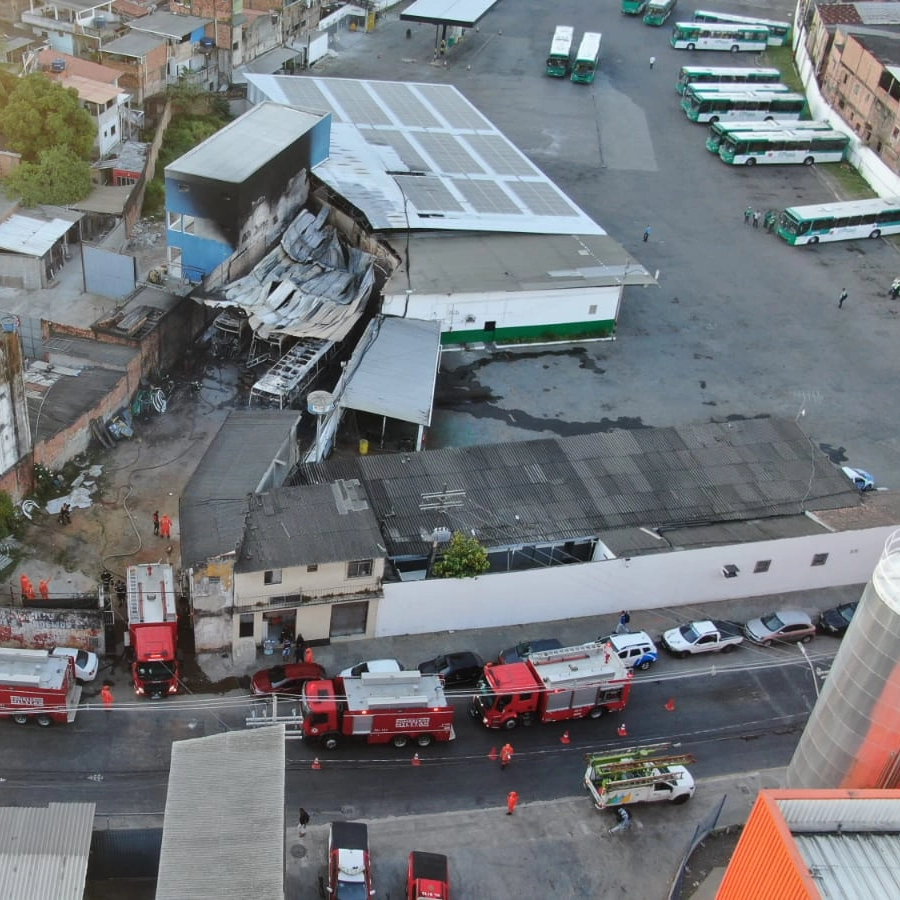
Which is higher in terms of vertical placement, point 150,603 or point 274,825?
point 274,825

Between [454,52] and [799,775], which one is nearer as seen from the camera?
[799,775]

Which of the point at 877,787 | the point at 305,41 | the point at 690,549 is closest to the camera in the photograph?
the point at 877,787

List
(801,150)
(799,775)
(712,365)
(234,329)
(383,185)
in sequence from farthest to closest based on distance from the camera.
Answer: (801,150) < (383,185) < (712,365) < (234,329) < (799,775)

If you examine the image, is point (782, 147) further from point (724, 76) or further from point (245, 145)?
point (245, 145)

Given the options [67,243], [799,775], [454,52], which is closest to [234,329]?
[67,243]

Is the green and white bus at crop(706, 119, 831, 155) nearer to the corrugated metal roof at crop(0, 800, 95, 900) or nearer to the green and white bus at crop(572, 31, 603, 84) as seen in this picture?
the green and white bus at crop(572, 31, 603, 84)

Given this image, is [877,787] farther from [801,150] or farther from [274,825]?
[801,150]
